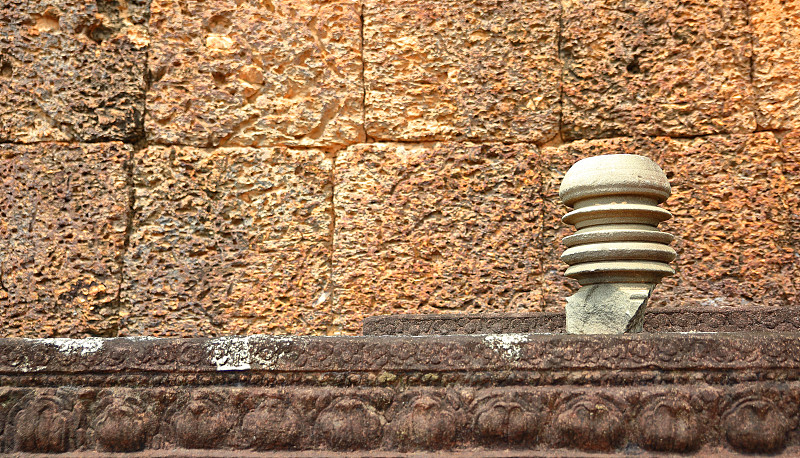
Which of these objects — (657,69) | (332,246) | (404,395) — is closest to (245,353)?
(404,395)

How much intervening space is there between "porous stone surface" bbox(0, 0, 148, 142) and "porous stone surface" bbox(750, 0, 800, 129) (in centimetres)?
285

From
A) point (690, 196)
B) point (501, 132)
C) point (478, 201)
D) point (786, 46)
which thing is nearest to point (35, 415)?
point (478, 201)

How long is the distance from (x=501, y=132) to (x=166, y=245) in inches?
63.7

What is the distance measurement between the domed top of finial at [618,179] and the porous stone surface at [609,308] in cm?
26

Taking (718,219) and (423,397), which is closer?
(423,397)

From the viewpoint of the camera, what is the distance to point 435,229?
293cm

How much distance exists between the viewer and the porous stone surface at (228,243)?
2873 millimetres

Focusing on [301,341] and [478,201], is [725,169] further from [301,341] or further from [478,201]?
[301,341]

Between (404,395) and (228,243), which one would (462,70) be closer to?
(228,243)

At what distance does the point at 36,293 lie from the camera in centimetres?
286

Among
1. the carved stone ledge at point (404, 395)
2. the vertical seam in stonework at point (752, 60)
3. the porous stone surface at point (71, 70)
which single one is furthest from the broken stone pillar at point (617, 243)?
the porous stone surface at point (71, 70)

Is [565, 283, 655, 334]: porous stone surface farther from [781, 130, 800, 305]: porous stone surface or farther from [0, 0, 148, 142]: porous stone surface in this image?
[0, 0, 148, 142]: porous stone surface

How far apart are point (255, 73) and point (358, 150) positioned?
619 mm

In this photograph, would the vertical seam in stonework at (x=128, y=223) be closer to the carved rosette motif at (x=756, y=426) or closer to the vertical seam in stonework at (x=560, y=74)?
the vertical seam in stonework at (x=560, y=74)
